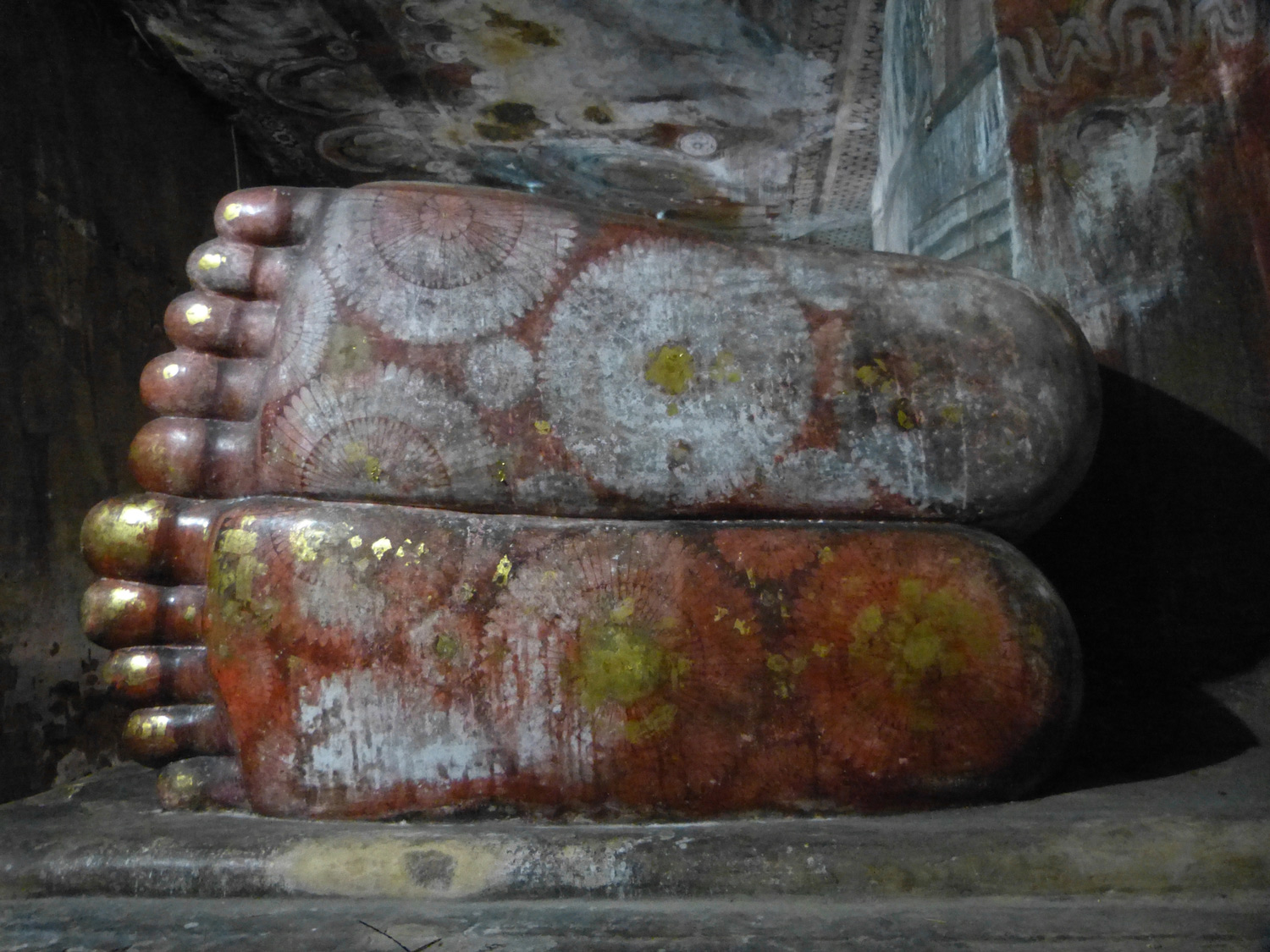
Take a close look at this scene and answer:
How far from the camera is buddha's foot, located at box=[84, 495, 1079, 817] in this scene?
104 cm

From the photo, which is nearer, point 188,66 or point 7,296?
point 7,296

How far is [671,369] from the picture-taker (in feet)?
3.72

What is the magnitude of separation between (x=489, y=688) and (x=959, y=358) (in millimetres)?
724

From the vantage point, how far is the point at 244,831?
40.6 inches

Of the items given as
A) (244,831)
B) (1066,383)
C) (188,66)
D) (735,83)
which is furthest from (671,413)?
(188,66)

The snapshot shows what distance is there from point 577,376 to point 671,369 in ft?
0.39

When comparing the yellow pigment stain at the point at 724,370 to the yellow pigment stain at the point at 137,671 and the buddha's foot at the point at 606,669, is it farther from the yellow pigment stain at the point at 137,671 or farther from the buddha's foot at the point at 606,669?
the yellow pigment stain at the point at 137,671

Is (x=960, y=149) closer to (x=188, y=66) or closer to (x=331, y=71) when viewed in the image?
(x=331, y=71)

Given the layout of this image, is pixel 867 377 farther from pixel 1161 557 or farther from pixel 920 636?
pixel 1161 557

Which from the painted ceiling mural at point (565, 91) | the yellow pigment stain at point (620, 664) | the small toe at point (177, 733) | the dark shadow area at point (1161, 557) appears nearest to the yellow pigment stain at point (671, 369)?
the yellow pigment stain at point (620, 664)

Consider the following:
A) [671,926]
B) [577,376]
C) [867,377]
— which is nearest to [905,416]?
[867,377]

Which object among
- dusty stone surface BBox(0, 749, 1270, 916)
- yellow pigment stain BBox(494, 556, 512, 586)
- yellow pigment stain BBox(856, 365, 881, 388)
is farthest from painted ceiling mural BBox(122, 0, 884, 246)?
dusty stone surface BBox(0, 749, 1270, 916)

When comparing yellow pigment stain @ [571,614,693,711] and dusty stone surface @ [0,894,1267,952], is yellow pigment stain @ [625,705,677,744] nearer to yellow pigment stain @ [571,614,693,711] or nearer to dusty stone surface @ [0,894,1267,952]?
yellow pigment stain @ [571,614,693,711]

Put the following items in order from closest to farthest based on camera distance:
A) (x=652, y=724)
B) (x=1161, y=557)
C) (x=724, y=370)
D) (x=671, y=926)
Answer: (x=671, y=926), (x=652, y=724), (x=724, y=370), (x=1161, y=557)
